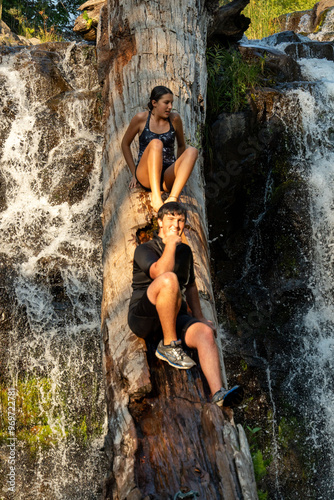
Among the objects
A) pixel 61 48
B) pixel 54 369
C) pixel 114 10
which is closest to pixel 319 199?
pixel 114 10

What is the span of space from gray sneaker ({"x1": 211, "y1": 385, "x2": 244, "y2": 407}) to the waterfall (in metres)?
4.81

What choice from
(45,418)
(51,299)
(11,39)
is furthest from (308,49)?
(45,418)

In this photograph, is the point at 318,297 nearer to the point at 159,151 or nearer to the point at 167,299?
the point at 159,151

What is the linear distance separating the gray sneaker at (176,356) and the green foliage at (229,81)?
5.72m

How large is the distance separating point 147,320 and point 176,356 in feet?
1.09

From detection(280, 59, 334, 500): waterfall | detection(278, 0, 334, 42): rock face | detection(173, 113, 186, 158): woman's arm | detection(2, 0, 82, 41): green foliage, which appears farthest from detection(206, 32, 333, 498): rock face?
detection(2, 0, 82, 41): green foliage

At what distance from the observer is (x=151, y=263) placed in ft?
12.8

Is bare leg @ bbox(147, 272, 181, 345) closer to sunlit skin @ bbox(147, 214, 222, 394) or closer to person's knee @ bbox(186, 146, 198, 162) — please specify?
sunlit skin @ bbox(147, 214, 222, 394)

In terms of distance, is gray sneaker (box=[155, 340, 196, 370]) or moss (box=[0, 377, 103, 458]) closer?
gray sneaker (box=[155, 340, 196, 370])

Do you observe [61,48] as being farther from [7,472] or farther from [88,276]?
[7,472]

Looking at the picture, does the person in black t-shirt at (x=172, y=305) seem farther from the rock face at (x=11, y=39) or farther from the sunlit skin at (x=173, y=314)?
the rock face at (x=11, y=39)

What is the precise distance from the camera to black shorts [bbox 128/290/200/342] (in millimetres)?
3777

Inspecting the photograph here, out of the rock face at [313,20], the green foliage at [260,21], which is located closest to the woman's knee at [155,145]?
the rock face at [313,20]

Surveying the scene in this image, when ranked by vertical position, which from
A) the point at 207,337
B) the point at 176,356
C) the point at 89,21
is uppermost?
the point at 89,21
